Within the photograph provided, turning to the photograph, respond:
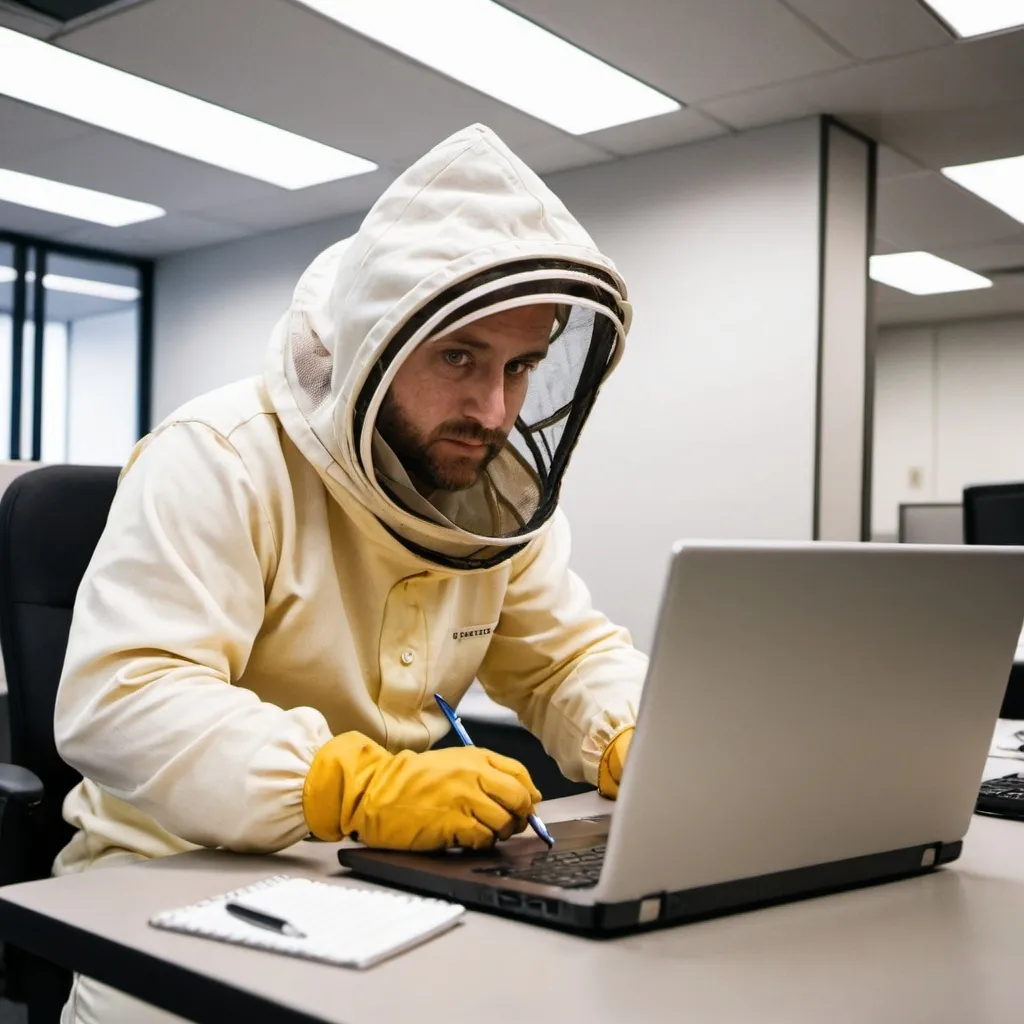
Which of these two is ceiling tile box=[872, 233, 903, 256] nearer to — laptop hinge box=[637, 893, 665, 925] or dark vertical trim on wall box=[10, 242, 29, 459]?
dark vertical trim on wall box=[10, 242, 29, 459]

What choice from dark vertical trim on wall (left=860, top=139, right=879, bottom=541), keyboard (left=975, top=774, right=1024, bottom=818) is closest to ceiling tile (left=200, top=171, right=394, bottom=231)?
dark vertical trim on wall (left=860, top=139, right=879, bottom=541)

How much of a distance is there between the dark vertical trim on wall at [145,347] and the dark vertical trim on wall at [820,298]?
4.04 m

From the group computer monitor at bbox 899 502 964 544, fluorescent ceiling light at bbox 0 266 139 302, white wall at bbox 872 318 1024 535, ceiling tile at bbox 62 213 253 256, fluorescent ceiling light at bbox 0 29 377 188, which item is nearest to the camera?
fluorescent ceiling light at bbox 0 29 377 188

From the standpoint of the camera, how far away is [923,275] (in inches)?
261

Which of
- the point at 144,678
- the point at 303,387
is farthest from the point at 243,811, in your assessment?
the point at 303,387

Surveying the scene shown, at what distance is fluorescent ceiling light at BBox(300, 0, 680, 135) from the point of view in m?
3.36

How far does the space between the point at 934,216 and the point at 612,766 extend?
4967 millimetres

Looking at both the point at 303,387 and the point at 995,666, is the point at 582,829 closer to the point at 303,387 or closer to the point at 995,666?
the point at 995,666

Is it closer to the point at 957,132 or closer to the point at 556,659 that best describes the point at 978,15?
the point at 957,132

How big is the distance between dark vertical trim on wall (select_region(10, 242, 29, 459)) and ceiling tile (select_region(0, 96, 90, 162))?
1.38 meters

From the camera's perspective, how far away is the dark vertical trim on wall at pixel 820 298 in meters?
4.12

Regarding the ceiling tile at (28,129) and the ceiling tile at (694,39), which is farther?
the ceiling tile at (28,129)

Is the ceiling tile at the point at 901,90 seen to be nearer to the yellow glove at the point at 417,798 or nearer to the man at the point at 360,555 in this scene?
the man at the point at 360,555

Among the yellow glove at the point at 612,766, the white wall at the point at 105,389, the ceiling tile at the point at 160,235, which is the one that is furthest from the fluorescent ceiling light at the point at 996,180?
the white wall at the point at 105,389
